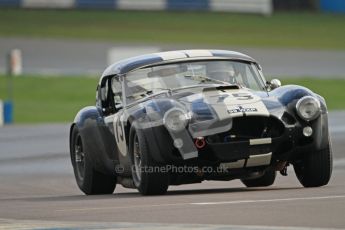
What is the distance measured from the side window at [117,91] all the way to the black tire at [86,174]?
27.3 inches

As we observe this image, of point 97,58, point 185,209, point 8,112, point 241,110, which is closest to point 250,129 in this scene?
→ point 241,110

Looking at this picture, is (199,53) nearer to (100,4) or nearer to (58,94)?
(58,94)

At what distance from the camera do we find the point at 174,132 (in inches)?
392

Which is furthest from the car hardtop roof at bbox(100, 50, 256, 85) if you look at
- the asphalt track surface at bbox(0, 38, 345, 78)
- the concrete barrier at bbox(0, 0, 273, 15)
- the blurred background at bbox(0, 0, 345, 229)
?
the concrete barrier at bbox(0, 0, 273, 15)

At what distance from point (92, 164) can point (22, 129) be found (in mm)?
11099

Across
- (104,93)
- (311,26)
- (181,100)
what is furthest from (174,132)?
(311,26)

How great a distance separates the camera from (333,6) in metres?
43.7

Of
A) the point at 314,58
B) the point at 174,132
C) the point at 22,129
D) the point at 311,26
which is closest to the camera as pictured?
the point at 174,132

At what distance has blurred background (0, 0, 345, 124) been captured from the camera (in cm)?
2975

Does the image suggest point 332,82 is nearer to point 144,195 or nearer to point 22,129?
point 22,129

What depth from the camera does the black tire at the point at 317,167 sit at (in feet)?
34.3

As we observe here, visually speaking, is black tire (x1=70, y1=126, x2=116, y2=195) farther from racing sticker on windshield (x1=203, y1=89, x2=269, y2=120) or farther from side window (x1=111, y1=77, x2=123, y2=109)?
racing sticker on windshield (x1=203, y1=89, x2=269, y2=120)

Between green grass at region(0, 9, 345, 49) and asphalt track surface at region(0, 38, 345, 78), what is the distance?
743 mm

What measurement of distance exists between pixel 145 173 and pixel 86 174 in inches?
86.2
